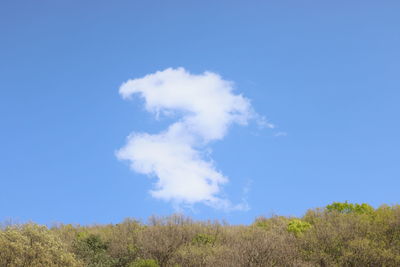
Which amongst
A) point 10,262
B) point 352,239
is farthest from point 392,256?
point 10,262

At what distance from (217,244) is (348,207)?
40.3 feet

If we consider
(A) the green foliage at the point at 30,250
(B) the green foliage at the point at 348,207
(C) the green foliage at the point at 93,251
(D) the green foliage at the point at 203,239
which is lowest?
(A) the green foliage at the point at 30,250

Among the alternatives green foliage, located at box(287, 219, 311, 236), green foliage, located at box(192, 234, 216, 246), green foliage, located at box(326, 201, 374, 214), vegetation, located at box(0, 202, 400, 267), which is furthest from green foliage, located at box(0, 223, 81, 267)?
green foliage, located at box(326, 201, 374, 214)

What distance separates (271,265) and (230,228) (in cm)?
1366

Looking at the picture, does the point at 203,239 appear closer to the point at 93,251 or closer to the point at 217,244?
the point at 217,244

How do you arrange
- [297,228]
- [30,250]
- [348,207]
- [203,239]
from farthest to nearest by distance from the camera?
[348,207]
[203,239]
[297,228]
[30,250]

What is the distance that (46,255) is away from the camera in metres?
19.2

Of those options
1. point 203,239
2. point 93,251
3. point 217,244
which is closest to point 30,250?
point 93,251

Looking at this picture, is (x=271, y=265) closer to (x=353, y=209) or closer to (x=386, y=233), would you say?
(x=386, y=233)

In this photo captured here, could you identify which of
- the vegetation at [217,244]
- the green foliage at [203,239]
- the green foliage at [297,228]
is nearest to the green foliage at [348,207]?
the vegetation at [217,244]

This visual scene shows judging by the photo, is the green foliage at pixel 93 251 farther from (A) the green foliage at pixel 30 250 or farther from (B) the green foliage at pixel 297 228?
(B) the green foliage at pixel 297 228

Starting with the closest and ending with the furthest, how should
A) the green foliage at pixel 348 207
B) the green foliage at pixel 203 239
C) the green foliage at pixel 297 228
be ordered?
the green foliage at pixel 297 228, the green foliage at pixel 203 239, the green foliage at pixel 348 207

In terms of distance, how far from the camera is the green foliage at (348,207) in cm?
3423

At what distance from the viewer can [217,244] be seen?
30.2 meters
